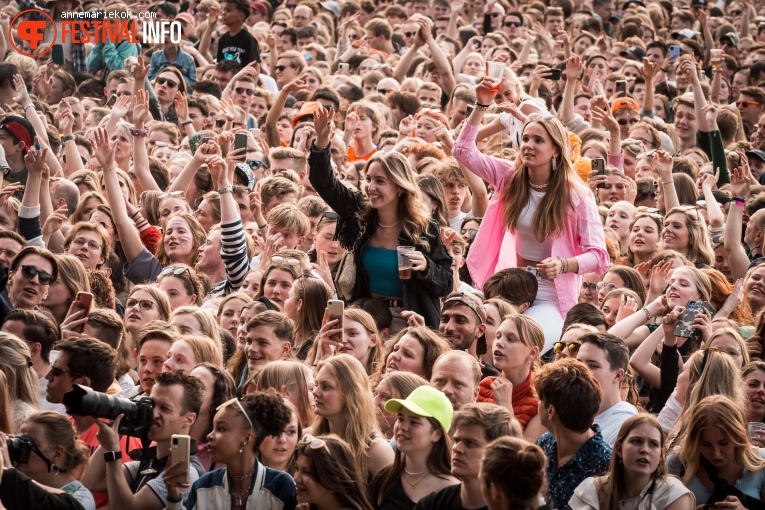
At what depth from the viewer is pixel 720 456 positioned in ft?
18.1

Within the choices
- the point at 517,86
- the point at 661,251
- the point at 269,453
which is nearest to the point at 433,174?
the point at 517,86

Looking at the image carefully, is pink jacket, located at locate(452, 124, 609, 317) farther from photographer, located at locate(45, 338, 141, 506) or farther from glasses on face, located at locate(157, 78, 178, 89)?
glasses on face, located at locate(157, 78, 178, 89)

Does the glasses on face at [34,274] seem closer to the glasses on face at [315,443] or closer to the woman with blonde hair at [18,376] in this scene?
the woman with blonde hair at [18,376]

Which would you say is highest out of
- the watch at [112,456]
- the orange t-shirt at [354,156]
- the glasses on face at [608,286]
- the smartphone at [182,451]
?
the smartphone at [182,451]

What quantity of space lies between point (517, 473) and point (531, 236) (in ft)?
10.4

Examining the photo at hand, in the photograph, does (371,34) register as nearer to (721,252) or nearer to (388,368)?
(721,252)

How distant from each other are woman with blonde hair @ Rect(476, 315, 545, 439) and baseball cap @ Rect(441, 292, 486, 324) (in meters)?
0.45

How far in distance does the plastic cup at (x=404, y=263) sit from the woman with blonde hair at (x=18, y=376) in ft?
6.57

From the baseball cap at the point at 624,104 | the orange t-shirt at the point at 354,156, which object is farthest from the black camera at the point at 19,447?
the baseball cap at the point at 624,104

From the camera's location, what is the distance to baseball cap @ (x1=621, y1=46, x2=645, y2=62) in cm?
1543

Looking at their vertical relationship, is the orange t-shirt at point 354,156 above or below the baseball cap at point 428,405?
below

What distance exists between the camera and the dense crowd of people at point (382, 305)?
5.26 meters

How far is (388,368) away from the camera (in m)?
6.49

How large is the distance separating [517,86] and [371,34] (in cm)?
661
